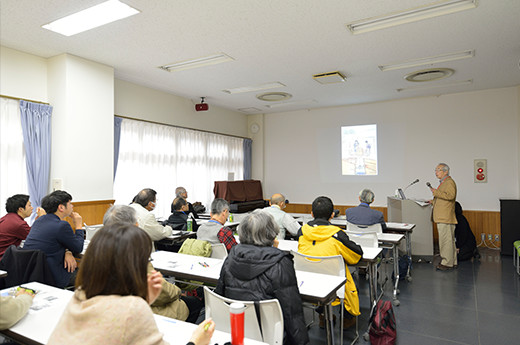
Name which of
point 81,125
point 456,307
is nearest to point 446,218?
point 456,307

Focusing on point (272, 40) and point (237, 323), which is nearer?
point (237, 323)

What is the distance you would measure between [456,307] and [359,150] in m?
5.11

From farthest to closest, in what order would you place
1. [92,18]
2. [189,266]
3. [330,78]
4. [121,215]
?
A: [330,78] < [92,18] < [189,266] < [121,215]

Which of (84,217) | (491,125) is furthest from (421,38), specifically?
(84,217)

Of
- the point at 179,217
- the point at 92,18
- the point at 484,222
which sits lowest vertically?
the point at 484,222

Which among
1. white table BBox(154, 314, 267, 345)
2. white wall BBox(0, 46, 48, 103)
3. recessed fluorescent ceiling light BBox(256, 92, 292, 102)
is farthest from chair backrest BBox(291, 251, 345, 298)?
recessed fluorescent ceiling light BBox(256, 92, 292, 102)

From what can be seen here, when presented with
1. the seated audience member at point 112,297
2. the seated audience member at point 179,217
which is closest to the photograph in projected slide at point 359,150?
the seated audience member at point 179,217

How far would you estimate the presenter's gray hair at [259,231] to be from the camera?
2.19 m

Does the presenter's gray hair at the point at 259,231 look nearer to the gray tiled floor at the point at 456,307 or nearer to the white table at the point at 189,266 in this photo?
the white table at the point at 189,266

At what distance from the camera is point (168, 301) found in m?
2.18

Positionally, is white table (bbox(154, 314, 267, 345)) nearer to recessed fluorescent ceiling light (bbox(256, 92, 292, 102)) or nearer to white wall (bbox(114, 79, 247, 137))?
white wall (bbox(114, 79, 247, 137))

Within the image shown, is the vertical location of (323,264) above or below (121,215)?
below

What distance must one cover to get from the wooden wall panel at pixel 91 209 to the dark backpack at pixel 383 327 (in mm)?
4187

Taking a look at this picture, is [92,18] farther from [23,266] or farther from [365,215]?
[365,215]
